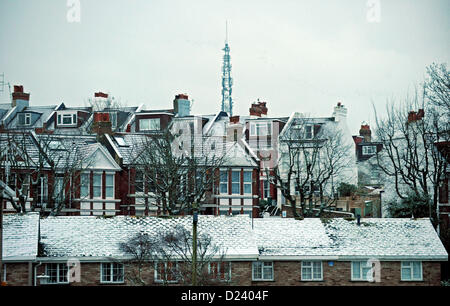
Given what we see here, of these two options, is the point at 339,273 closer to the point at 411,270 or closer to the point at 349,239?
the point at 349,239

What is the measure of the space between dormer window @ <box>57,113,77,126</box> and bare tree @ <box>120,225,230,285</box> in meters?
17.3

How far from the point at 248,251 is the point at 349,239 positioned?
8.16 feet

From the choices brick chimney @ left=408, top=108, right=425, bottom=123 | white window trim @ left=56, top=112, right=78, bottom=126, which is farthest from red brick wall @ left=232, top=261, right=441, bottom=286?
white window trim @ left=56, top=112, right=78, bottom=126

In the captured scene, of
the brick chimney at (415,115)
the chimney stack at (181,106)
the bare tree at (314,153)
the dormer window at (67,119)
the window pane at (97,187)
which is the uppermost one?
the chimney stack at (181,106)

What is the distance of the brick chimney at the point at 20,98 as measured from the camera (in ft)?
97.3

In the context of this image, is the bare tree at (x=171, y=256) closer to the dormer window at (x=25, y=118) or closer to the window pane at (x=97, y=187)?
the window pane at (x=97, y=187)

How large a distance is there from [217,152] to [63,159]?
5338mm

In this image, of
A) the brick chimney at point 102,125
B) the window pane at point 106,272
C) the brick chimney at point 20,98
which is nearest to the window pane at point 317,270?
the window pane at point 106,272

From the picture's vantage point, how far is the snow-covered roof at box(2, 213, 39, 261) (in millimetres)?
12000

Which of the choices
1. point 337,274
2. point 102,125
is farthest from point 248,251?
point 102,125

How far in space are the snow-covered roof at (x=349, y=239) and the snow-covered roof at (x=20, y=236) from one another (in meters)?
4.84

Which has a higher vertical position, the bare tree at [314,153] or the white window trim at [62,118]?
the white window trim at [62,118]

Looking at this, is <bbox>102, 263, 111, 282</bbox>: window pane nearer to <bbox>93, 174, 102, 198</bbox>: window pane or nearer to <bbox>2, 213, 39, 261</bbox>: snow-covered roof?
<bbox>2, 213, 39, 261</bbox>: snow-covered roof

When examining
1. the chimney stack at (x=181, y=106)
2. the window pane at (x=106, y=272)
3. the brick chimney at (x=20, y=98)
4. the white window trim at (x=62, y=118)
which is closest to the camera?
the window pane at (x=106, y=272)
